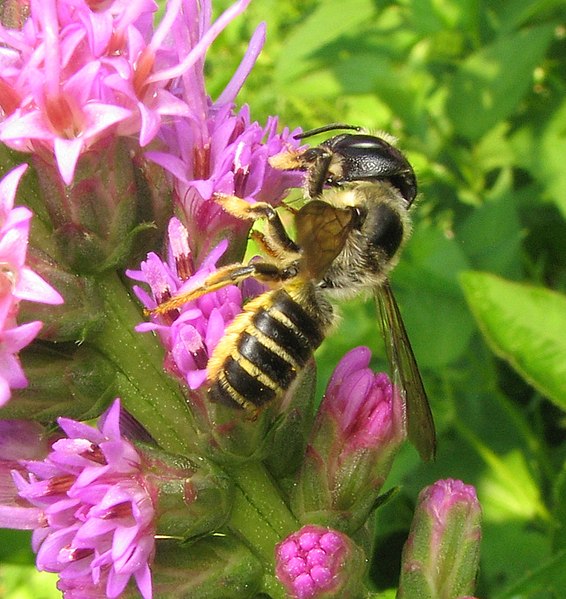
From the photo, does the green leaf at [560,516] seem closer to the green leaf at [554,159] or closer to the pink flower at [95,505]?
the green leaf at [554,159]

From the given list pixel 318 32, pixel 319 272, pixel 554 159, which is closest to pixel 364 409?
pixel 319 272

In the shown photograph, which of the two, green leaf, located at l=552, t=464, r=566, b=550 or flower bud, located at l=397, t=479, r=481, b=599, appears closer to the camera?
flower bud, located at l=397, t=479, r=481, b=599

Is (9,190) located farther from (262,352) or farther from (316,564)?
(316,564)

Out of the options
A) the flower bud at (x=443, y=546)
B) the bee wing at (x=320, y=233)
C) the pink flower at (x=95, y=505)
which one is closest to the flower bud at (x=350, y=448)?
the flower bud at (x=443, y=546)

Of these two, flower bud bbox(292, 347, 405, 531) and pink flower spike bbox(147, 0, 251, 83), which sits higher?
pink flower spike bbox(147, 0, 251, 83)

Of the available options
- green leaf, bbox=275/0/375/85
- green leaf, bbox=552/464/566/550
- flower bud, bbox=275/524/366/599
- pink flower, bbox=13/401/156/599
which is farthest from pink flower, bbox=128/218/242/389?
green leaf, bbox=275/0/375/85

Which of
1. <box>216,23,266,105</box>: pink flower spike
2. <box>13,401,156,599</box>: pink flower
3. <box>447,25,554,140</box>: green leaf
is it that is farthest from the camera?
<box>447,25,554,140</box>: green leaf

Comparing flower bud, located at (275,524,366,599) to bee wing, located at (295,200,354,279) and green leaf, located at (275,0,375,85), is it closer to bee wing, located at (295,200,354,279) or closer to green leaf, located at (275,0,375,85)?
bee wing, located at (295,200,354,279)
